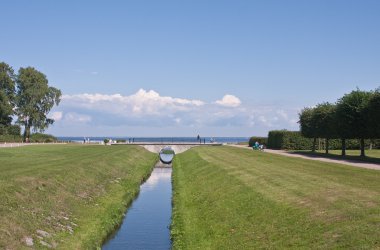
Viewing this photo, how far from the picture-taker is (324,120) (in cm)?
6888

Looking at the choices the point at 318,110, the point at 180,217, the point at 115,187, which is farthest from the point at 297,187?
the point at 318,110

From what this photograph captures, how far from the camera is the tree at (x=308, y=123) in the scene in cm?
7319

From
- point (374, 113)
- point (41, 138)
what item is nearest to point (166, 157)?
point (41, 138)

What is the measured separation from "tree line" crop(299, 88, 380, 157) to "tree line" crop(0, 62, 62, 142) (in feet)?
244

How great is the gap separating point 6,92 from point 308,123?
75.2m

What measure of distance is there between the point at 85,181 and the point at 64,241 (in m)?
16.3

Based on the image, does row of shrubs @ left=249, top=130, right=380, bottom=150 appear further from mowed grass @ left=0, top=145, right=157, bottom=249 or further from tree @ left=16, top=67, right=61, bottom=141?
tree @ left=16, top=67, right=61, bottom=141

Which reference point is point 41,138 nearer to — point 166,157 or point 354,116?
point 166,157

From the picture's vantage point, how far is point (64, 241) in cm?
2052

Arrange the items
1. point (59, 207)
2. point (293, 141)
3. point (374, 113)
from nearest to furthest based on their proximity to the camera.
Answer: point (59, 207), point (374, 113), point (293, 141)

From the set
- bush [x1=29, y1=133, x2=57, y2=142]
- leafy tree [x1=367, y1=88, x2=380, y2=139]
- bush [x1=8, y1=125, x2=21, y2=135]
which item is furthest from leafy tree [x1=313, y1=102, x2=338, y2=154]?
bush [x1=8, y1=125, x2=21, y2=135]

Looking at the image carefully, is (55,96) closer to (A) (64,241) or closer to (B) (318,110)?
(B) (318,110)

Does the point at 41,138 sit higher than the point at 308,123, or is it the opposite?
the point at 308,123

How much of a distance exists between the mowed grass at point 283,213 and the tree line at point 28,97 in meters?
93.3
